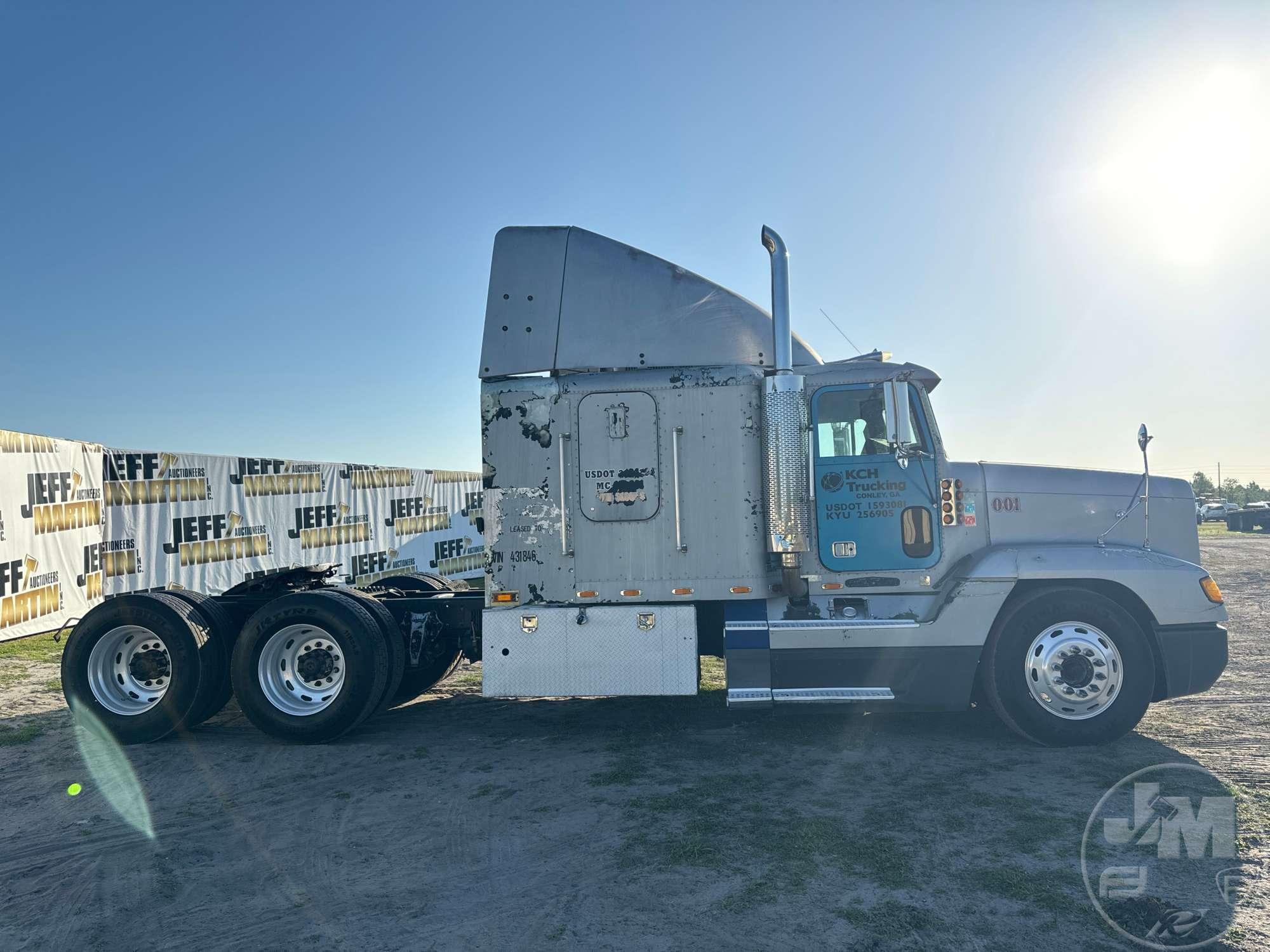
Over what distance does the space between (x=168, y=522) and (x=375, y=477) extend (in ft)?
19.8

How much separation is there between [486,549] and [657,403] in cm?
184

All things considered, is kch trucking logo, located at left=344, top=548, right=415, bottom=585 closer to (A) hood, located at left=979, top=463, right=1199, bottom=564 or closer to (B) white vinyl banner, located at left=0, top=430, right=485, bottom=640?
(B) white vinyl banner, located at left=0, top=430, right=485, bottom=640

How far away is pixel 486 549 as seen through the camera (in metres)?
6.39

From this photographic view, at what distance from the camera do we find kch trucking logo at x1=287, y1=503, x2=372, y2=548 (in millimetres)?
17703

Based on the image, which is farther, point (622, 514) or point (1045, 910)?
point (622, 514)

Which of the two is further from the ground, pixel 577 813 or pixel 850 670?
pixel 850 670

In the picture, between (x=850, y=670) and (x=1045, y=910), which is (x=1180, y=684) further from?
(x=1045, y=910)

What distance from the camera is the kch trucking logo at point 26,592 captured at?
1180 cm

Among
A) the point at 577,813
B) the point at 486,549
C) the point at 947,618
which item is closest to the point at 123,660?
the point at 486,549

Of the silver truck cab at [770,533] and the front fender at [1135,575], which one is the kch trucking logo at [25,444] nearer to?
the silver truck cab at [770,533]

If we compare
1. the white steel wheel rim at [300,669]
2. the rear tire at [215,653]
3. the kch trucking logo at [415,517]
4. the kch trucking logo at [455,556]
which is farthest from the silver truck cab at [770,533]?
the kch trucking logo at [455,556]

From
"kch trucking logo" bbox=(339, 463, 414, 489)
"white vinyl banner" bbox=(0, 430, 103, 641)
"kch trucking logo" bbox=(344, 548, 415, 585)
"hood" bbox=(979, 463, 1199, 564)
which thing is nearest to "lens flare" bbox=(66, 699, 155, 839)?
"hood" bbox=(979, 463, 1199, 564)

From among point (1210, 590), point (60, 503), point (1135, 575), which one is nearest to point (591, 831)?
point (1135, 575)

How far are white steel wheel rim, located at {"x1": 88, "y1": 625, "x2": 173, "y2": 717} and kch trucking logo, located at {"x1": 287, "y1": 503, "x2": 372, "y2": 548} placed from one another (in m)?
10.9
